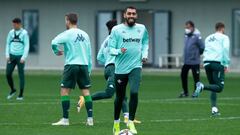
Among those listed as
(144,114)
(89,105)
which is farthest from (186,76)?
(89,105)

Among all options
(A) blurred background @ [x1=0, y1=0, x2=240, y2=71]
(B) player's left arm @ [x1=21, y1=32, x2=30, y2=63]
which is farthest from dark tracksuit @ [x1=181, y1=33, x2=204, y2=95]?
(A) blurred background @ [x1=0, y1=0, x2=240, y2=71]

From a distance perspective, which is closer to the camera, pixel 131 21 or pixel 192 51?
pixel 131 21

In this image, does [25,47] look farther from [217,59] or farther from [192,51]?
[217,59]

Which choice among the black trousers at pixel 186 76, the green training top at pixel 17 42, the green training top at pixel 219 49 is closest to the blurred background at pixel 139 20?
the black trousers at pixel 186 76

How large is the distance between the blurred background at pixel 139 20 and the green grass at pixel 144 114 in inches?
544

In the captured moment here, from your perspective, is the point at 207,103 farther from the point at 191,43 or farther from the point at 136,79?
the point at 136,79

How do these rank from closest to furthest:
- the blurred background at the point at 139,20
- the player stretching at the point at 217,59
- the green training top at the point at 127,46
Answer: the green training top at the point at 127,46 → the player stretching at the point at 217,59 → the blurred background at the point at 139,20

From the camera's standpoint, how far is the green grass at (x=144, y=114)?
17.9m

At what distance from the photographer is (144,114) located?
21.9 meters

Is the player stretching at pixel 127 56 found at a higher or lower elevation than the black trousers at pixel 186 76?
higher

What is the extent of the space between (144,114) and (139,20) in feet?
88.7

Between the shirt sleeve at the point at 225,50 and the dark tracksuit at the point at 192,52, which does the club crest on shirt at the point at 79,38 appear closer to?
the shirt sleeve at the point at 225,50

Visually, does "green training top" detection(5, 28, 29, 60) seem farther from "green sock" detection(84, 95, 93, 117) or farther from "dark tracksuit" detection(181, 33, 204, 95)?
"green sock" detection(84, 95, 93, 117)

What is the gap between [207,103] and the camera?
25.7 meters
